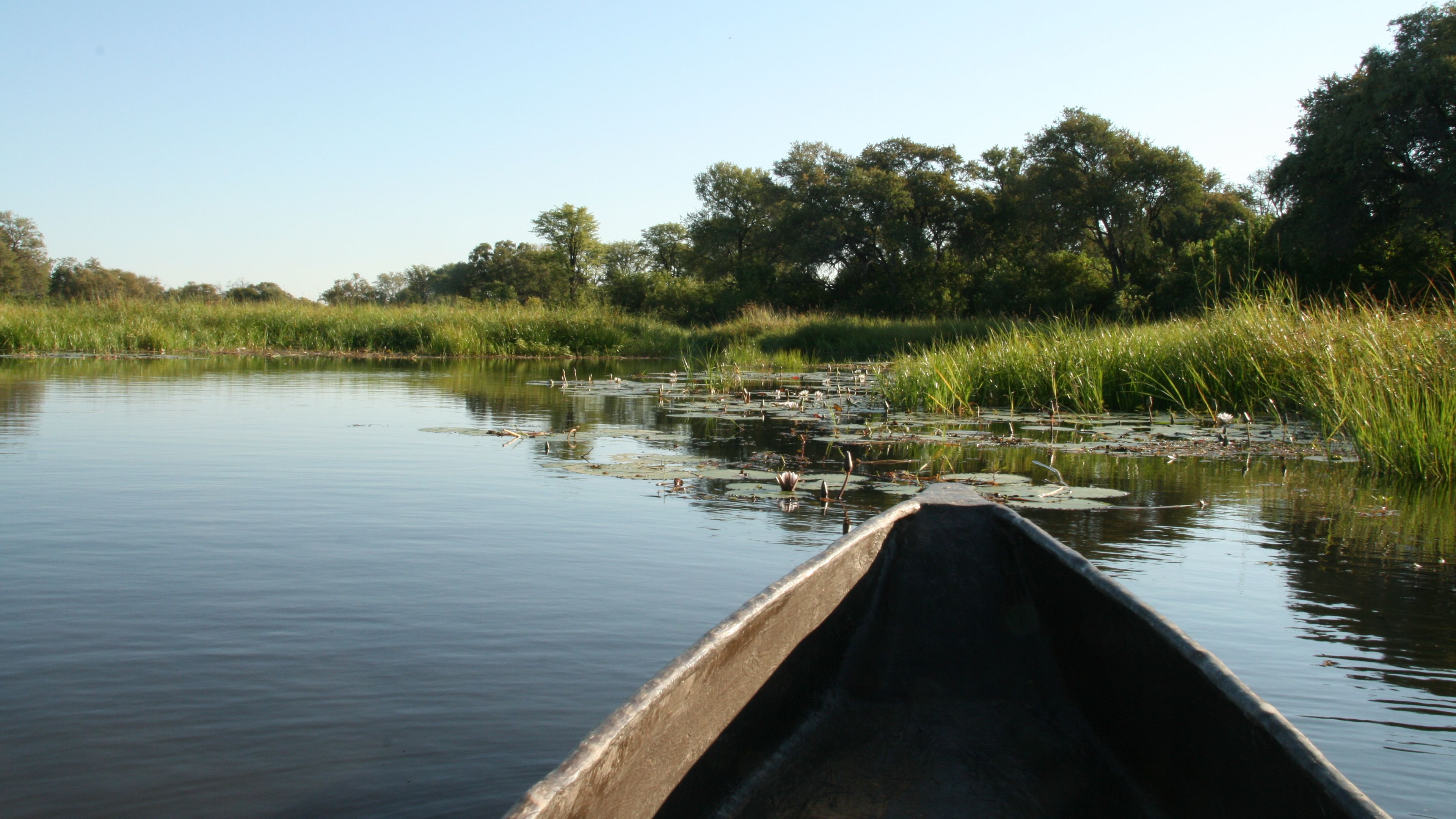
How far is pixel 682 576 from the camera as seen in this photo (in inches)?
132

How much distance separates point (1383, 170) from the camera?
2205cm

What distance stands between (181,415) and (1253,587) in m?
8.59

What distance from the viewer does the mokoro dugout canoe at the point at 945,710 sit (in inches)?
47.9

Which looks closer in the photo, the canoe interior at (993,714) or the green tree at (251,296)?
the canoe interior at (993,714)

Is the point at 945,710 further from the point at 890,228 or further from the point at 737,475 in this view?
the point at 890,228

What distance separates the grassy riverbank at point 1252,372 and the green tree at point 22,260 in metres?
67.6

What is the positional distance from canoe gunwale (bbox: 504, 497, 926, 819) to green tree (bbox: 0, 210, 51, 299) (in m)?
72.0

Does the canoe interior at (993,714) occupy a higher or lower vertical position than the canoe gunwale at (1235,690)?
lower

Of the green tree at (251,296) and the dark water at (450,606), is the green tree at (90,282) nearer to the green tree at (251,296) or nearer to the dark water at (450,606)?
the green tree at (251,296)

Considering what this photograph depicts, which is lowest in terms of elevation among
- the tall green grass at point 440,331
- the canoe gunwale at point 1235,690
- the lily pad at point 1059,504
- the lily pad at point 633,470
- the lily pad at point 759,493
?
the lily pad at point 759,493

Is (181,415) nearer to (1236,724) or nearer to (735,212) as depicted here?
(1236,724)

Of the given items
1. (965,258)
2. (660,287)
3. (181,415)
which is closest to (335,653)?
(181,415)

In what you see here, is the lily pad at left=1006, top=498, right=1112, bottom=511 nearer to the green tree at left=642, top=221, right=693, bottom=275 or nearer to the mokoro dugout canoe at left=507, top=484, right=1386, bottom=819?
the mokoro dugout canoe at left=507, top=484, right=1386, bottom=819

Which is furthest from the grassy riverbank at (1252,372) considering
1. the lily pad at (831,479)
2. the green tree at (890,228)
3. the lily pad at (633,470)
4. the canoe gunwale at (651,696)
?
the green tree at (890,228)
